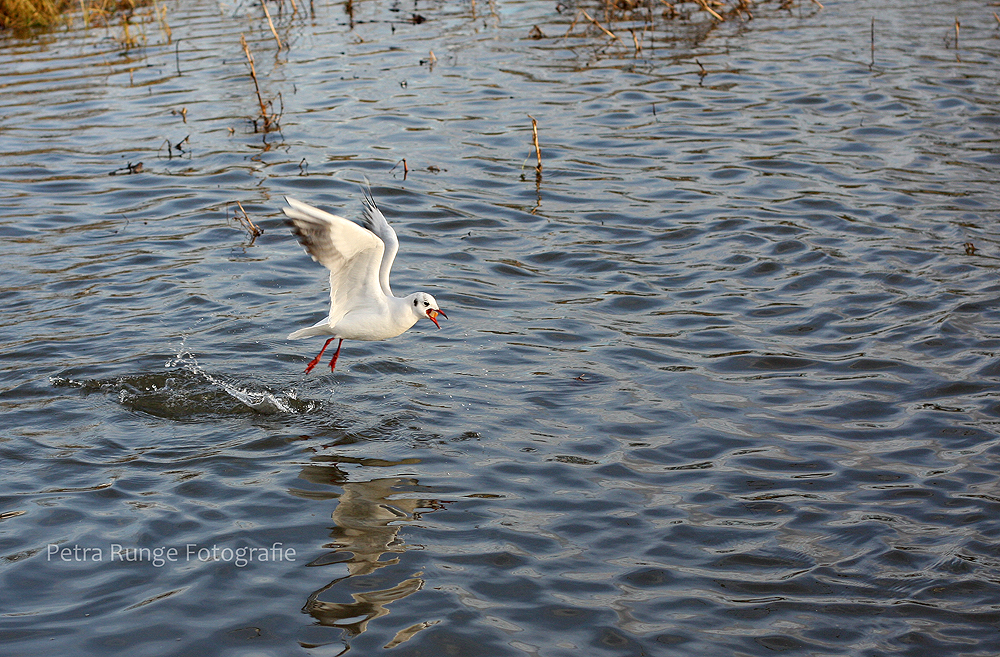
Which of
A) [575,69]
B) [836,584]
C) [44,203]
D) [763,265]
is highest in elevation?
[575,69]

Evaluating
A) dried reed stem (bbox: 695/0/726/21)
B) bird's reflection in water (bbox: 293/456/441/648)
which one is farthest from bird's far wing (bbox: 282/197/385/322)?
dried reed stem (bbox: 695/0/726/21)

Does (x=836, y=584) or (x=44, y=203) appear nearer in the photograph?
(x=836, y=584)

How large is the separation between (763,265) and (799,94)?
5.84 m

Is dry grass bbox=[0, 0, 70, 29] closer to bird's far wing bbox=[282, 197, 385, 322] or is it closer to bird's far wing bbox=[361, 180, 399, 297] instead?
bird's far wing bbox=[361, 180, 399, 297]

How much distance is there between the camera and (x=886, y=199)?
36.3 feet

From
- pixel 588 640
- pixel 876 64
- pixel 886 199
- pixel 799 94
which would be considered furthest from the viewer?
pixel 876 64

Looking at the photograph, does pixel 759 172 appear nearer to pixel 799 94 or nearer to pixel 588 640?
pixel 799 94

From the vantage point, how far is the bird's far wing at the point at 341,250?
259 inches

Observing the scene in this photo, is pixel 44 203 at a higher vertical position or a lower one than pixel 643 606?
higher

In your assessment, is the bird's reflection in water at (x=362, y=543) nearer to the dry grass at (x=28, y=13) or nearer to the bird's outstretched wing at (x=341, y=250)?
the bird's outstretched wing at (x=341, y=250)

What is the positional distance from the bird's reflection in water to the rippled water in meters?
0.02

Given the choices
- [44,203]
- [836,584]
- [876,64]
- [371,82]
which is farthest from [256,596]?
[876,64]

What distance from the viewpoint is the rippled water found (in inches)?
213

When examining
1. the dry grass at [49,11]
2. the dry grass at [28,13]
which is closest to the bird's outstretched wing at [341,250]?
the dry grass at [49,11]
